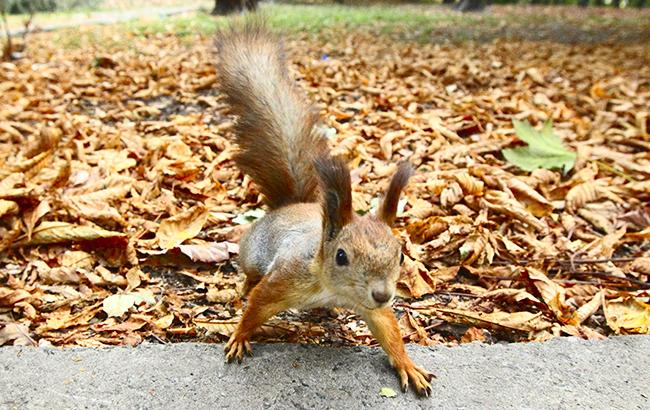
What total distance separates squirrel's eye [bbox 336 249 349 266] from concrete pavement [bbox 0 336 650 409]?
0.35 meters

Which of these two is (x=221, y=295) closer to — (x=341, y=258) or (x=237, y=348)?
(x=237, y=348)

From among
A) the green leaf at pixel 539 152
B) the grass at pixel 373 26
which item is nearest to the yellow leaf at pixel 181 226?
the green leaf at pixel 539 152

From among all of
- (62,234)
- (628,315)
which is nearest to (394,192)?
(628,315)

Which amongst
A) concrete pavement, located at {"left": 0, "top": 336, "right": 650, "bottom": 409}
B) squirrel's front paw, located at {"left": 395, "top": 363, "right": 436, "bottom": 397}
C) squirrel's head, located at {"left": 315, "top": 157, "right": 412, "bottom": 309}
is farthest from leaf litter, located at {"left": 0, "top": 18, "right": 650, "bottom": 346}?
squirrel's head, located at {"left": 315, "top": 157, "right": 412, "bottom": 309}

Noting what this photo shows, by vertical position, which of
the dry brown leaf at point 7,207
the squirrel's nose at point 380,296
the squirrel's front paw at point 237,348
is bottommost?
the squirrel's front paw at point 237,348

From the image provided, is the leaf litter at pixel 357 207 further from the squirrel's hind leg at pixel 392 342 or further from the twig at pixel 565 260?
the squirrel's hind leg at pixel 392 342

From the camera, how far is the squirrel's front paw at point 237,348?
1739mm

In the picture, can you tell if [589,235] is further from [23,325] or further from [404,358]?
[23,325]

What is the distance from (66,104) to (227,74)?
2469 mm

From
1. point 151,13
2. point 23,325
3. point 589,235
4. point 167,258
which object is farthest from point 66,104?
point 151,13

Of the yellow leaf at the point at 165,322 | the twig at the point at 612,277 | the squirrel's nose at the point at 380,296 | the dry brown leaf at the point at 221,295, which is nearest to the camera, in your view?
the squirrel's nose at the point at 380,296

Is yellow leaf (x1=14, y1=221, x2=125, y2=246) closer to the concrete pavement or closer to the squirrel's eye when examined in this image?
the concrete pavement

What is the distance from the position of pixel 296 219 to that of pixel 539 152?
1.71 meters

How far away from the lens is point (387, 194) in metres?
1.62
